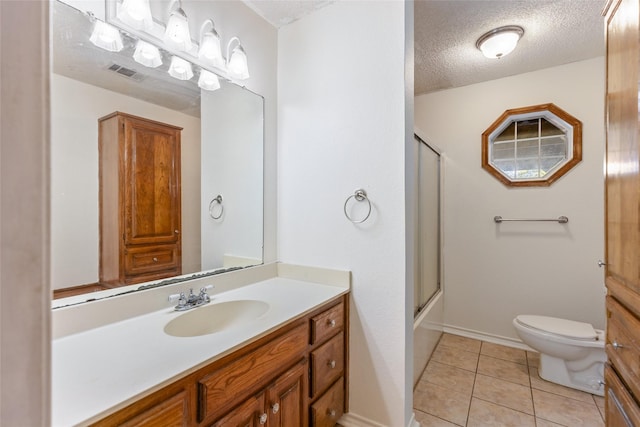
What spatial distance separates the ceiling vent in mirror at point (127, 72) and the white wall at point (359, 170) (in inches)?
32.4

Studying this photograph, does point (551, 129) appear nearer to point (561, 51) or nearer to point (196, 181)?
point (561, 51)

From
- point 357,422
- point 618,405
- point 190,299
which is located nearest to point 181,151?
point 190,299

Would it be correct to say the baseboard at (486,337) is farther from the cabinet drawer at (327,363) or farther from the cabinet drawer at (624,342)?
the cabinet drawer at (327,363)

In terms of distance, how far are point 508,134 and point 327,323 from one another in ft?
7.98

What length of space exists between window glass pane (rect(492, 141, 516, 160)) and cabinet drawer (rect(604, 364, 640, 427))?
188cm

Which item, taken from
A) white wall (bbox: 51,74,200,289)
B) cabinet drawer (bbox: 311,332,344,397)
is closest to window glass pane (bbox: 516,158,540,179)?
cabinet drawer (bbox: 311,332,344,397)

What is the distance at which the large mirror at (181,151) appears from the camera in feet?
3.34

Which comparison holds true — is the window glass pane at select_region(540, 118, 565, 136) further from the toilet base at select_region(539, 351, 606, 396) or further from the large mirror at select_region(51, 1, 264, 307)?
the large mirror at select_region(51, 1, 264, 307)

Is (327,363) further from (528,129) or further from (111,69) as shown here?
(528,129)

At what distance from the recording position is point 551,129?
2.45m

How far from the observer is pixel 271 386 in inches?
41.4

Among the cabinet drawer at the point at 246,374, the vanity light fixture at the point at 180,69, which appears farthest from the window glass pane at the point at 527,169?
the vanity light fixture at the point at 180,69

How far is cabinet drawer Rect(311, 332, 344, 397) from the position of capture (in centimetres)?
130

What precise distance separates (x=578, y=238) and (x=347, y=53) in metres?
2.35
